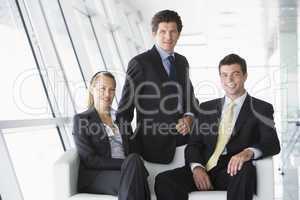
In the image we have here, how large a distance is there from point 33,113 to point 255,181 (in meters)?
2.20

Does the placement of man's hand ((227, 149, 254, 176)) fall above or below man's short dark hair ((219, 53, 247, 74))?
below

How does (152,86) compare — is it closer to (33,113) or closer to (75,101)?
(33,113)

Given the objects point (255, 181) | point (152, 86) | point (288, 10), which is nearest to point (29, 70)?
point (152, 86)

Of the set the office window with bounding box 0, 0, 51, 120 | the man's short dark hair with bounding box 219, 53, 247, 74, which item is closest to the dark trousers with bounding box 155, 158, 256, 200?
the man's short dark hair with bounding box 219, 53, 247, 74

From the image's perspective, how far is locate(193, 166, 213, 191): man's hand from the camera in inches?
112

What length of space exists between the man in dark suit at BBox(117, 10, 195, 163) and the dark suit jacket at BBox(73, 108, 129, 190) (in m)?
0.18

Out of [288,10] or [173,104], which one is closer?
[173,104]

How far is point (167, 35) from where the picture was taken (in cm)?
306

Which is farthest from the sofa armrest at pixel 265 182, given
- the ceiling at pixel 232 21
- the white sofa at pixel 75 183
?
the ceiling at pixel 232 21

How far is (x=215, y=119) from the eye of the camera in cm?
300

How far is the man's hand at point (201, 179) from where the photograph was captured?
2.85 meters

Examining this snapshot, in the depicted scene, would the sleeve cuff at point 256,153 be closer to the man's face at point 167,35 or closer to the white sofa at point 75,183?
the white sofa at point 75,183

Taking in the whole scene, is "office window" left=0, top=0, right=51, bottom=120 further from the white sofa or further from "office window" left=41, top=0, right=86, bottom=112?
the white sofa

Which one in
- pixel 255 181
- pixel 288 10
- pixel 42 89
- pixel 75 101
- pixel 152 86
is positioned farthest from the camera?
pixel 288 10
